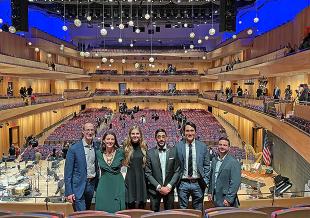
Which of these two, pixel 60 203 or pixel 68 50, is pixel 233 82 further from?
pixel 60 203

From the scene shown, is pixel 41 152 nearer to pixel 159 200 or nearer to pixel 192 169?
pixel 159 200

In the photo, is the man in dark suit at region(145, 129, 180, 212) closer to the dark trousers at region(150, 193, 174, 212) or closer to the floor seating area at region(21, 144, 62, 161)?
the dark trousers at region(150, 193, 174, 212)

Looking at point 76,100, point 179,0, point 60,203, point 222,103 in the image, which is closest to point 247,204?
point 60,203

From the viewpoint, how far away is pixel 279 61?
15.1m

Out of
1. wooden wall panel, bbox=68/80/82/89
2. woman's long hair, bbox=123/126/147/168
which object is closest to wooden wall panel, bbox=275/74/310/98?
woman's long hair, bbox=123/126/147/168

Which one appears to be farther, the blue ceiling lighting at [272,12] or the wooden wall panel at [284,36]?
the blue ceiling lighting at [272,12]

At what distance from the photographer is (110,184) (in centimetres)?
453

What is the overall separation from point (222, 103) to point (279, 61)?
457 inches

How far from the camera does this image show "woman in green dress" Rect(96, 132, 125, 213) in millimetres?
4504

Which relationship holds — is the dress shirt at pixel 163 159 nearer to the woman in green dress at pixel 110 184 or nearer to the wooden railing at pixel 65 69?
the woman in green dress at pixel 110 184

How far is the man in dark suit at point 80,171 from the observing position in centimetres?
467

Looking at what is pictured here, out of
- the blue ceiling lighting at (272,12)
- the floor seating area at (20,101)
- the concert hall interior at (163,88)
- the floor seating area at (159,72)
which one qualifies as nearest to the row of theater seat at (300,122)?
the concert hall interior at (163,88)

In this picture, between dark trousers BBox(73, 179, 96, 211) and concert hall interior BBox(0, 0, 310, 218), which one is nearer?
dark trousers BBox(73, 179, 96, 211)

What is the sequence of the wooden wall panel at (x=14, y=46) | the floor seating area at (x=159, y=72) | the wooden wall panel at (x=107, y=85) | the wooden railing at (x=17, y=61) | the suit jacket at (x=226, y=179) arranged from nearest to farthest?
1. the suit jacket at (x=226, y=179)
2. the wooden railing at (x=17, y=61)
3. the wooden wall panel at (x=14, y=46)
4. the floor seating area at (x=159, y=72)
5. the wooden wall panel at (x=107, y=85)
